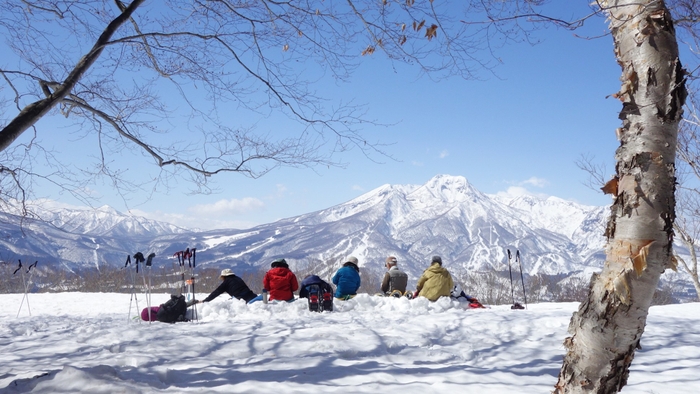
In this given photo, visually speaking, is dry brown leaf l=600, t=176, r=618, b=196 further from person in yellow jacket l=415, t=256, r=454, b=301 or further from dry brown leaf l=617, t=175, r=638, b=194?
person in yellow jacket l=415, t=256, r=454, b=301

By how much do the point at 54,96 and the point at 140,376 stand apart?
3.13 meters

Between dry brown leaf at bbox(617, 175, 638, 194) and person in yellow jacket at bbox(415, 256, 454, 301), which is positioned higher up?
dry brown leaf at bbox(617, 175, 638, 194)

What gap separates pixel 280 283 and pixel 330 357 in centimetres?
545

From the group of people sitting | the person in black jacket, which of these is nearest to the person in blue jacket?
the group of people sitting

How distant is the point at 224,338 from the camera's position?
578cm

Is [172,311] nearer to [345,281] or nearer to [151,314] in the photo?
[151,314]

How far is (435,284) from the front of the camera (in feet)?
33.3

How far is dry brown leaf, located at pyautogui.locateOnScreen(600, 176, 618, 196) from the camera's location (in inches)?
86.7

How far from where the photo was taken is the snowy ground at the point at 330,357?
3.79m

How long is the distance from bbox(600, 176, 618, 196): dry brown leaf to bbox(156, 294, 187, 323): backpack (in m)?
8.22

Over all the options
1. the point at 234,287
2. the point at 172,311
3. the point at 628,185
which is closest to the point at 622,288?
the point at 628,185

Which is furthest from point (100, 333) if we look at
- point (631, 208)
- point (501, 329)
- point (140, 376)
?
point (631, 208)

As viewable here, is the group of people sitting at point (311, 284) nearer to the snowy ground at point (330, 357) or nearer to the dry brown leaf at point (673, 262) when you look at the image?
the snowy ground at point (330, 357)

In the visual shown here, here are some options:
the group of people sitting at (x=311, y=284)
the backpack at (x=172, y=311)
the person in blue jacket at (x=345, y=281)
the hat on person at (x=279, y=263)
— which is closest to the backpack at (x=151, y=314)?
the backpack at (x=172, y=311)
